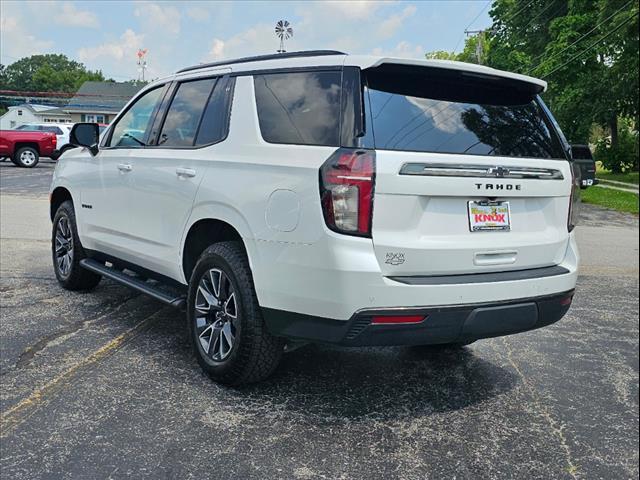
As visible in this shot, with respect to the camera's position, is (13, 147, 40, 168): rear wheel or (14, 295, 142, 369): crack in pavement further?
(13, 147, 40, 168): rear wheel

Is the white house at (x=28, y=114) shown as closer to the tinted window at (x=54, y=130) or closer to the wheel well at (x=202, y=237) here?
the tinted window at (x=54, y=130)

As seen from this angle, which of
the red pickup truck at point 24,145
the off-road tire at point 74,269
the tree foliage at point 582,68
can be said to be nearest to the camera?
the off-road tire at point 74,269

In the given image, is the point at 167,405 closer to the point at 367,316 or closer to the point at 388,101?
the point at 367,316

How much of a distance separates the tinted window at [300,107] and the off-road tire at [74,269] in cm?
278

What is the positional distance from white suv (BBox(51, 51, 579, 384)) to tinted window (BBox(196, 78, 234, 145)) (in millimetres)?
13

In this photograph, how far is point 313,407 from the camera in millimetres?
3553

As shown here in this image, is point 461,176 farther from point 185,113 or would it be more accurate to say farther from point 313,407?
point 185,113

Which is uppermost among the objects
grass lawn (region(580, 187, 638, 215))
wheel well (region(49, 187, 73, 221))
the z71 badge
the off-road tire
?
the z71 badge

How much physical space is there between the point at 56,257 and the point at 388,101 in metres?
4.16

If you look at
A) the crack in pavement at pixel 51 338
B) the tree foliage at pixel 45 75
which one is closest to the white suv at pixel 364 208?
the crack in pavement at pixel 51 338

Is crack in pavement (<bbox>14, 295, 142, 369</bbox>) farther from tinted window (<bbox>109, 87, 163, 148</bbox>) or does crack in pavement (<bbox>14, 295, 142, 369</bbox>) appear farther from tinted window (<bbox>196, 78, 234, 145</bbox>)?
tinted window (<bbox>196, 78, 234, 145</bbox>)

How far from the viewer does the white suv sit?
3.07 meters

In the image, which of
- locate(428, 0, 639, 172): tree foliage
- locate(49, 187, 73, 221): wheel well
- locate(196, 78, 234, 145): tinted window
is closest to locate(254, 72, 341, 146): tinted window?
locate(196, 78, 234, 145): tinted window

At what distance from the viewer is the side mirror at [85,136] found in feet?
18.2
